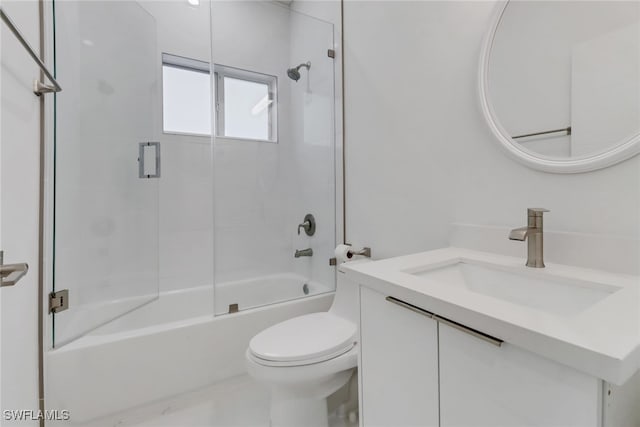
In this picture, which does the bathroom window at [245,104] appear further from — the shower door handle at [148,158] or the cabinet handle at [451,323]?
the cabinet handle at [451,323]

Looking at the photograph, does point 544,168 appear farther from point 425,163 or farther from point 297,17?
point 297,17

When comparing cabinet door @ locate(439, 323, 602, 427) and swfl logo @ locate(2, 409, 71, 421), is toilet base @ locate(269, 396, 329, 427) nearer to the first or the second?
cabinet door @ locate(439, 323, 602, 427)

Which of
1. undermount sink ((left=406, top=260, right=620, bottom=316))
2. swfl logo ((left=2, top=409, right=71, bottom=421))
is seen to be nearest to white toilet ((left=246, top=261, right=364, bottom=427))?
undermount sink ((left=406, top=260, right=620, bottom=316))

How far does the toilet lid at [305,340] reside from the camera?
1.09 m

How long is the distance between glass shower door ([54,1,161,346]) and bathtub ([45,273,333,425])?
12 cm

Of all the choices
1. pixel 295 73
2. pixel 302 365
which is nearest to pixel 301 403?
pixel 302 365

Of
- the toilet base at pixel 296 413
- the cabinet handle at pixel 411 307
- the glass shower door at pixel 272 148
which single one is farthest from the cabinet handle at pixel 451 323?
the glass shower door at pixel 272 148

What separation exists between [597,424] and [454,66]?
120cm

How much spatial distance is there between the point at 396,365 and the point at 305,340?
0.56 m

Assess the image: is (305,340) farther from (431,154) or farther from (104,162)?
(104,162)

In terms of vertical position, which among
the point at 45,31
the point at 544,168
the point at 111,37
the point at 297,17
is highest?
the point at 297,17

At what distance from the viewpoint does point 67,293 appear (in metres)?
1.28

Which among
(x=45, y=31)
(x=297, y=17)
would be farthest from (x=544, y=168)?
(x=297, y=17)

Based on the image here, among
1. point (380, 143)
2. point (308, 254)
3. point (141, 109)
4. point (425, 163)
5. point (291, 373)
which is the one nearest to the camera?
point (291, 373)
